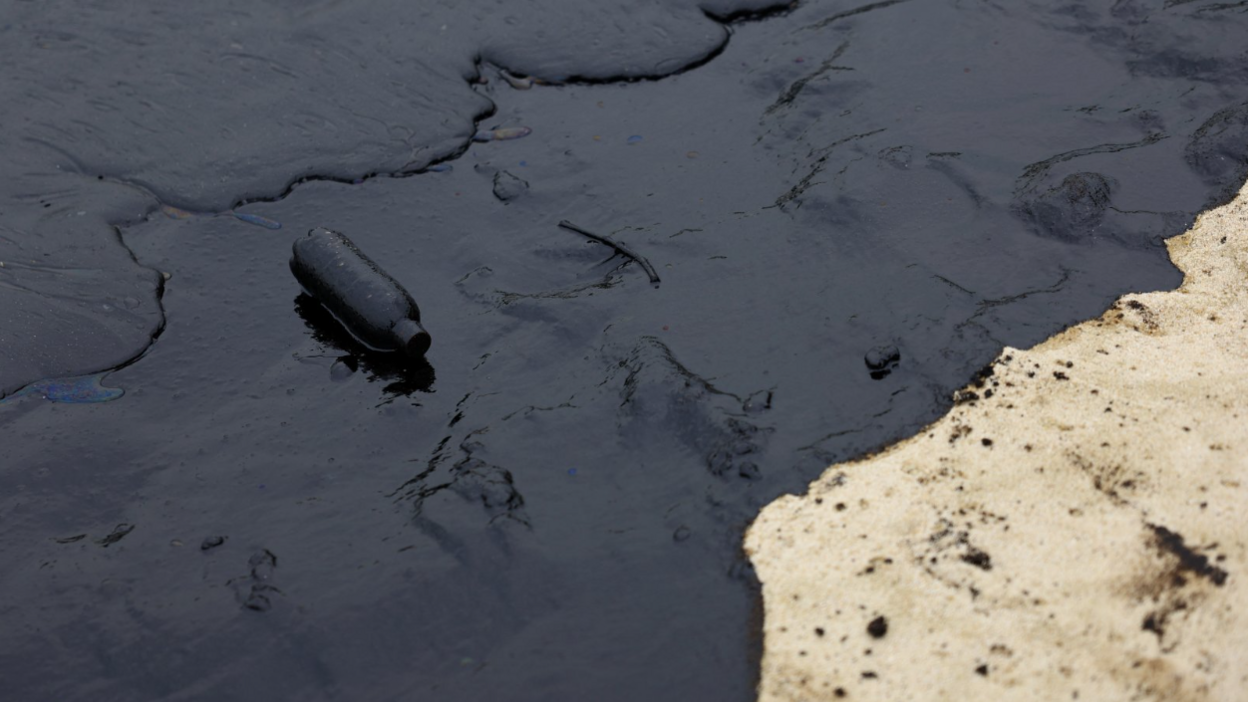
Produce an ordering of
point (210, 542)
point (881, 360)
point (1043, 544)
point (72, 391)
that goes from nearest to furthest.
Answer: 1. point (1043, 544)
2. point (210, 542)
3. point (881, 360)
4. point (72, 391)

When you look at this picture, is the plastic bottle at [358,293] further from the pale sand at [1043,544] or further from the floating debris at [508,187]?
the pale sand at [1043,544]

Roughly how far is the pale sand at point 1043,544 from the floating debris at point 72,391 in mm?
2506

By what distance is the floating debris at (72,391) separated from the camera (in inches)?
152

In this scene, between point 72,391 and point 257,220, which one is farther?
point 257,220

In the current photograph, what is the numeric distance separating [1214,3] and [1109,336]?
3.00 m

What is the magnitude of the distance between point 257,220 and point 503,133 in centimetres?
126

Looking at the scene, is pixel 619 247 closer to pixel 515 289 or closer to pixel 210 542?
pixel 515 289

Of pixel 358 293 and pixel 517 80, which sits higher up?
pixel 517 80

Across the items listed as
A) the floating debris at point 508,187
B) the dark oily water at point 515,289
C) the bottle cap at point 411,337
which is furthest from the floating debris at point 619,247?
the bottle cap at point 411,337

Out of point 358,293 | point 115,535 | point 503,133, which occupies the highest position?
point 503,133

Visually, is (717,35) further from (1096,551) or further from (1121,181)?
(1096,551)

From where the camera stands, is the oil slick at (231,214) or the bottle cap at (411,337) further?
the oil slick at (231,214)

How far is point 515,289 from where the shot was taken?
13.8 ft

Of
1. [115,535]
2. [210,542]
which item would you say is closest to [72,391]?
[115,535]
